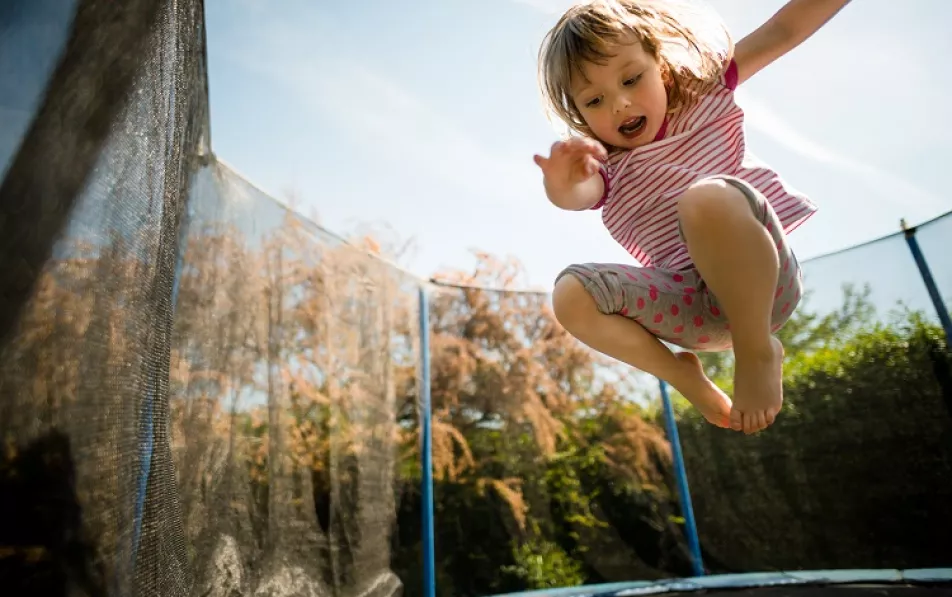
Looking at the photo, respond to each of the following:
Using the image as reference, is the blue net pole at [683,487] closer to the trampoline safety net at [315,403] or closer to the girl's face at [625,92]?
the trampoline safety net at [315,403]

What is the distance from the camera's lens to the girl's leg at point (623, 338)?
39.3 inches

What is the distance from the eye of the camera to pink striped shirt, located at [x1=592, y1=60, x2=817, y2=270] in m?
1.09

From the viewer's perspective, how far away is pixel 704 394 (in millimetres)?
1088

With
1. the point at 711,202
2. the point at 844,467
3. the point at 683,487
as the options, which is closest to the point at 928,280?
the point at 844,467

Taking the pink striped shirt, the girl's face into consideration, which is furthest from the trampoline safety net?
the pink striped shirt

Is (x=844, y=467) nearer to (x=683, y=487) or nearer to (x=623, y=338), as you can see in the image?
(x=683, y=487)

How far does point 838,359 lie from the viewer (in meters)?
2.79

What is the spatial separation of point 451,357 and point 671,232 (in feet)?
6.40

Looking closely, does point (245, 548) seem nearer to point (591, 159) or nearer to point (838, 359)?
point (591, 159)

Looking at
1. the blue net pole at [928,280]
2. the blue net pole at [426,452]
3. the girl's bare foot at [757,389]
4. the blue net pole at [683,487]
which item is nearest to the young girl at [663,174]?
the girl's bare foot at [757,389]

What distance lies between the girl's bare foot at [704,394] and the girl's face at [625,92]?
0.47m

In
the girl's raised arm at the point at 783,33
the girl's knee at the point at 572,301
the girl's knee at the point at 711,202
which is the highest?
the girl's raised arm at the point at 783,33

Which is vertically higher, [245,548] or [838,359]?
[838,359]

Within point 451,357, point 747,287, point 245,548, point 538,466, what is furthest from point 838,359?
point 245,548
